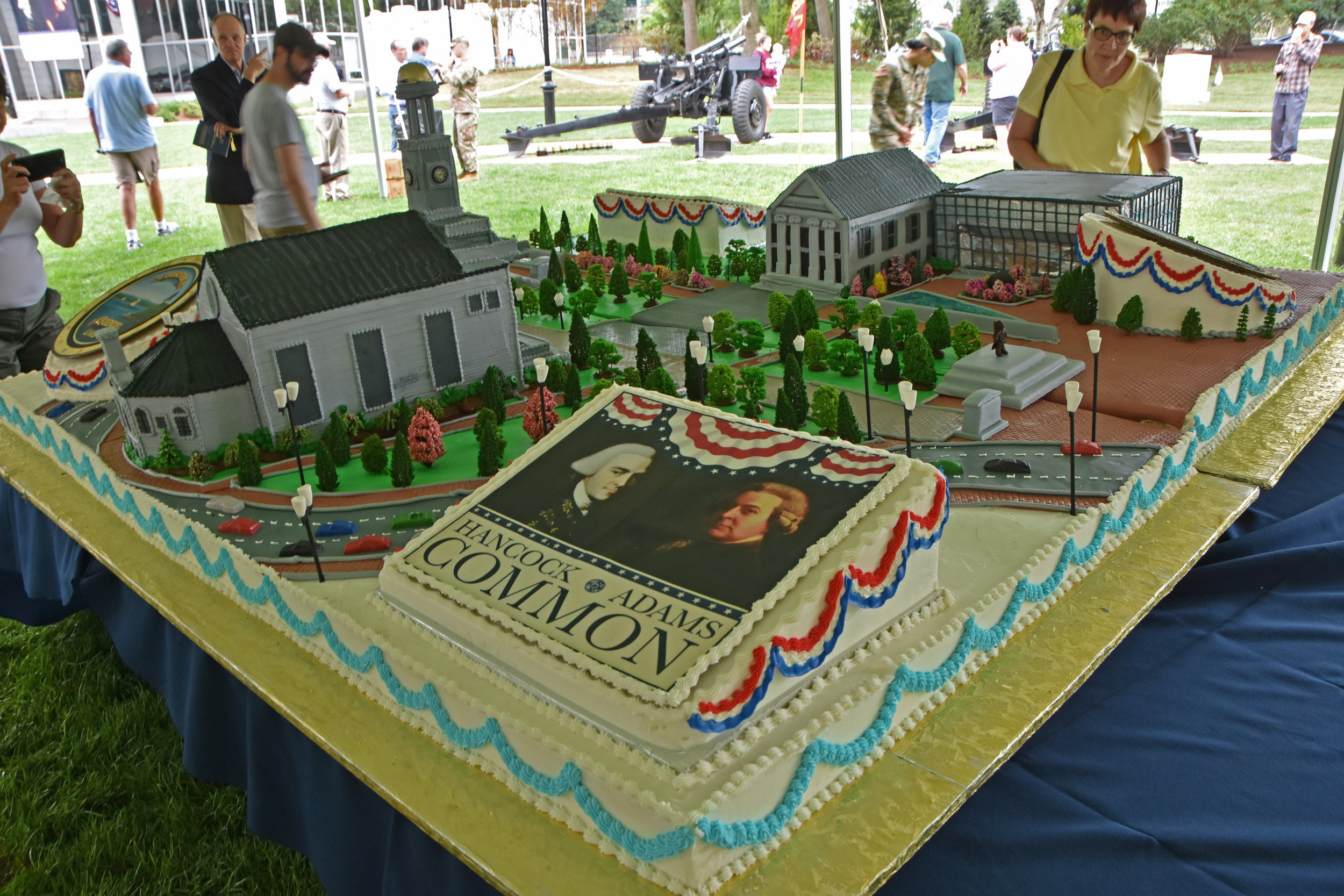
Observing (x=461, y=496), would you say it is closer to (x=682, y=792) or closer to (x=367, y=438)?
(x=367, y=438)

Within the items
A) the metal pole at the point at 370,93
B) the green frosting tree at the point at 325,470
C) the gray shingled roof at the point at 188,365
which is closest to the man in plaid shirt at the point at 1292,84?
the metal pole at the point at 370,93

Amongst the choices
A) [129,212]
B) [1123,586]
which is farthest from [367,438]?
[129,212]

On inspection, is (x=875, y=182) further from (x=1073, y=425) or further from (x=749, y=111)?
Result: (x=749, y=111)

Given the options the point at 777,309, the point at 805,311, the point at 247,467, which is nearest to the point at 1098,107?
the point at 805,311

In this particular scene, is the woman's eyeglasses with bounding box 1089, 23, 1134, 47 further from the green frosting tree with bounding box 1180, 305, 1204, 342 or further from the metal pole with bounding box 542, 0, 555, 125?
the metal pole with bounding box 542, 0, 555, 125

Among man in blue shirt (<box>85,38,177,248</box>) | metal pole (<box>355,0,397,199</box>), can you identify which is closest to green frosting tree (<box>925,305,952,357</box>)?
man in blue shirt (<box>85,38,177,248</box>)

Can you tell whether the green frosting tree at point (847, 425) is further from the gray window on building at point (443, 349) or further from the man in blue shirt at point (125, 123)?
the man in blue shirt at point (125, 123)
